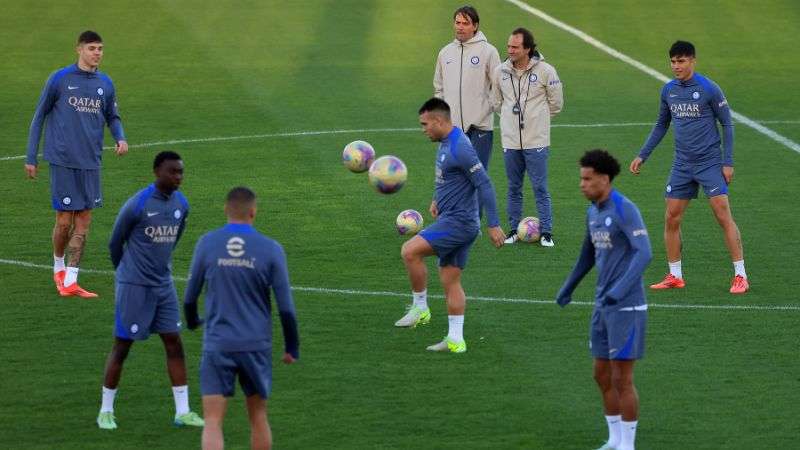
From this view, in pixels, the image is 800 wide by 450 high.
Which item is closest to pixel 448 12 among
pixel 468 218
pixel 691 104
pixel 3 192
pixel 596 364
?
pixel 3 192

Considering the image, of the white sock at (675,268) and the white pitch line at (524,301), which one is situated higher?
the white sock at (675,268)

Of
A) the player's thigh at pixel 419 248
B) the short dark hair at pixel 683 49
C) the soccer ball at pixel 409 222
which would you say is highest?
the short dark hair at pixel 683 49

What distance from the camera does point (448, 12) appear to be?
34.7 m

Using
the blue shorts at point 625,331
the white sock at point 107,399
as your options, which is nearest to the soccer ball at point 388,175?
the white sock at point 107,399

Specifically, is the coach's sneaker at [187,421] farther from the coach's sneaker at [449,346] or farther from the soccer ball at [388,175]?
the soccer ball at [388,175]

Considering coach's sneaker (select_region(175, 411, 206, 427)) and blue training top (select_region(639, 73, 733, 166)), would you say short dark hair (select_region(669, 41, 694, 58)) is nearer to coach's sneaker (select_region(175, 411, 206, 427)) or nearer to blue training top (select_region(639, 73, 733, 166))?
blue training top (select_region(639, 73, 733, 166))

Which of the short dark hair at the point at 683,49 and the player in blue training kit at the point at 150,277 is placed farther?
the short dark hair at the point at 683,49

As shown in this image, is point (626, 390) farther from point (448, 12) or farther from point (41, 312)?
point (448, 12)

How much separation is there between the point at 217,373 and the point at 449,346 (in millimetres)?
4130

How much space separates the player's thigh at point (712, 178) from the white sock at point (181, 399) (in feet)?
21.4

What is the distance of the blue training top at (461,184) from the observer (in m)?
13.4

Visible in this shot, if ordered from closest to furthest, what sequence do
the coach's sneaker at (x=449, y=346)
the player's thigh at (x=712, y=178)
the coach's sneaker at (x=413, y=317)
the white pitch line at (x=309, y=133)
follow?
the coach's sneaker at (x=449, y=346)
the coach's sneaker at (x=413, y=317)
the player's thigh at (x=712, y=178)
the white pitch line at (x=309, y=133)

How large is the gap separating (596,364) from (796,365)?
3.02 metres

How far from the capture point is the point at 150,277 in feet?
38.2
